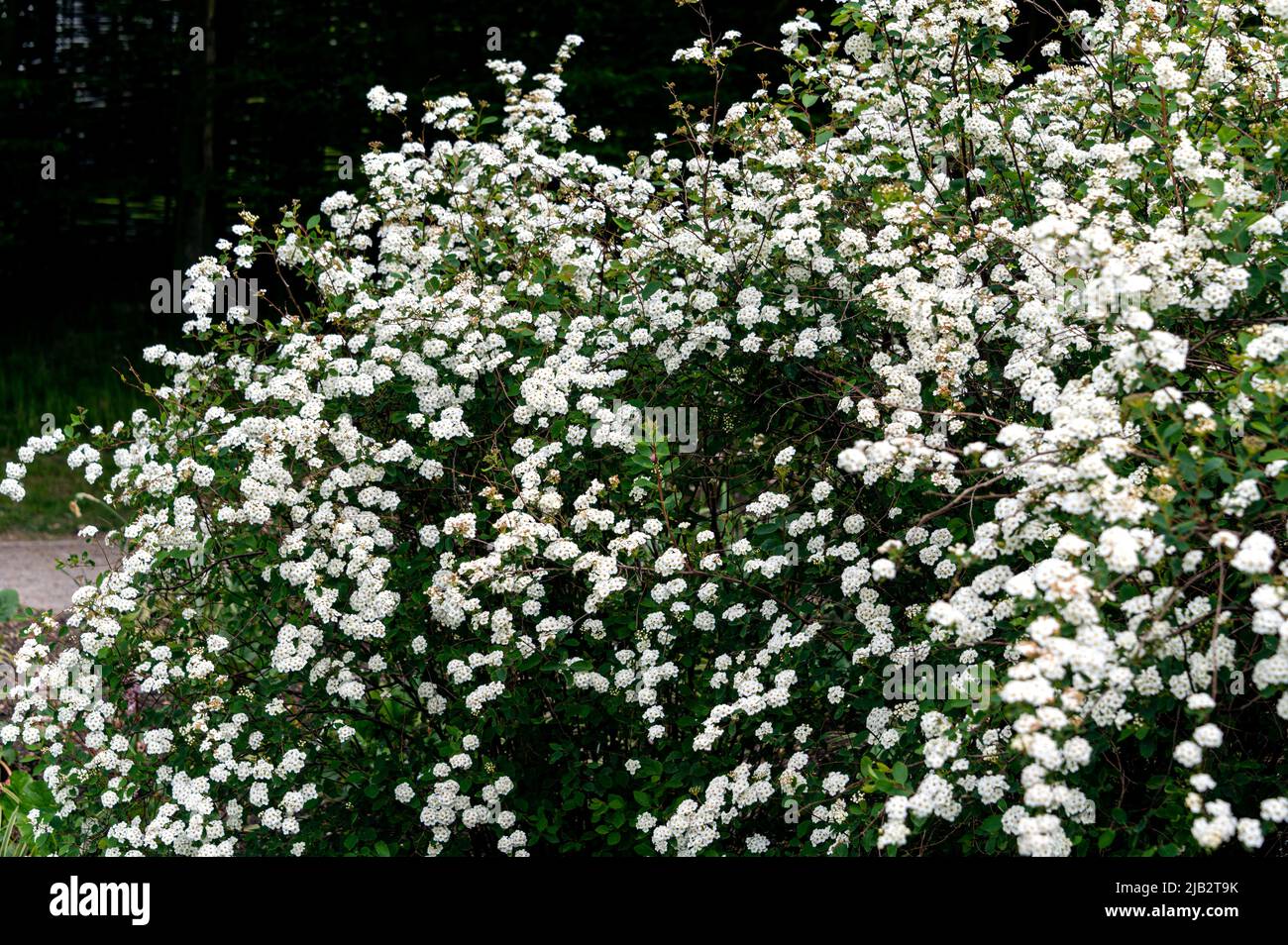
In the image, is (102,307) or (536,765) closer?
(536,765)

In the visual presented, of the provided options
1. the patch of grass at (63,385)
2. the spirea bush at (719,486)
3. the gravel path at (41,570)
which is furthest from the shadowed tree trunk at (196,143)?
the spirea bush at (719,486)

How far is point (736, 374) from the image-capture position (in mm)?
4043

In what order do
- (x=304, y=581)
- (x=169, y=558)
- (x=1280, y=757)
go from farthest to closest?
1. (x=169, y=558)
2. (x=304, y=581)
3. (x=1280, y=757)

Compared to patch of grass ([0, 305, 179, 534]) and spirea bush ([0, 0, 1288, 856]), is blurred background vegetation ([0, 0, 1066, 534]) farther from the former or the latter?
spirea bush ([0, 0, 1288, 856])

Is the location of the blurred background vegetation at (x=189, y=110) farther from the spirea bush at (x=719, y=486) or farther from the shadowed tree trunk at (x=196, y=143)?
the spirea bush at (x=719, y=486)

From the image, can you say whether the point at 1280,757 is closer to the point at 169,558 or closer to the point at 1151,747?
the point at 1151,747

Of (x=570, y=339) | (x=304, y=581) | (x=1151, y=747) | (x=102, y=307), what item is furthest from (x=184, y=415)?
(x=102, y=307)

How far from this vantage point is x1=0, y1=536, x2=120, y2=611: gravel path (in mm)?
7535

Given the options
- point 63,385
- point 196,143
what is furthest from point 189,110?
point 63,385

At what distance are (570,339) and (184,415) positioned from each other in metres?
1.45

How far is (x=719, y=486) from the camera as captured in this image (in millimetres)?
4223

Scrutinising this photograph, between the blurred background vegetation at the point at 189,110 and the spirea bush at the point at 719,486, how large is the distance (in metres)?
6.97

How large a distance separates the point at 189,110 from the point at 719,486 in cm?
1035
